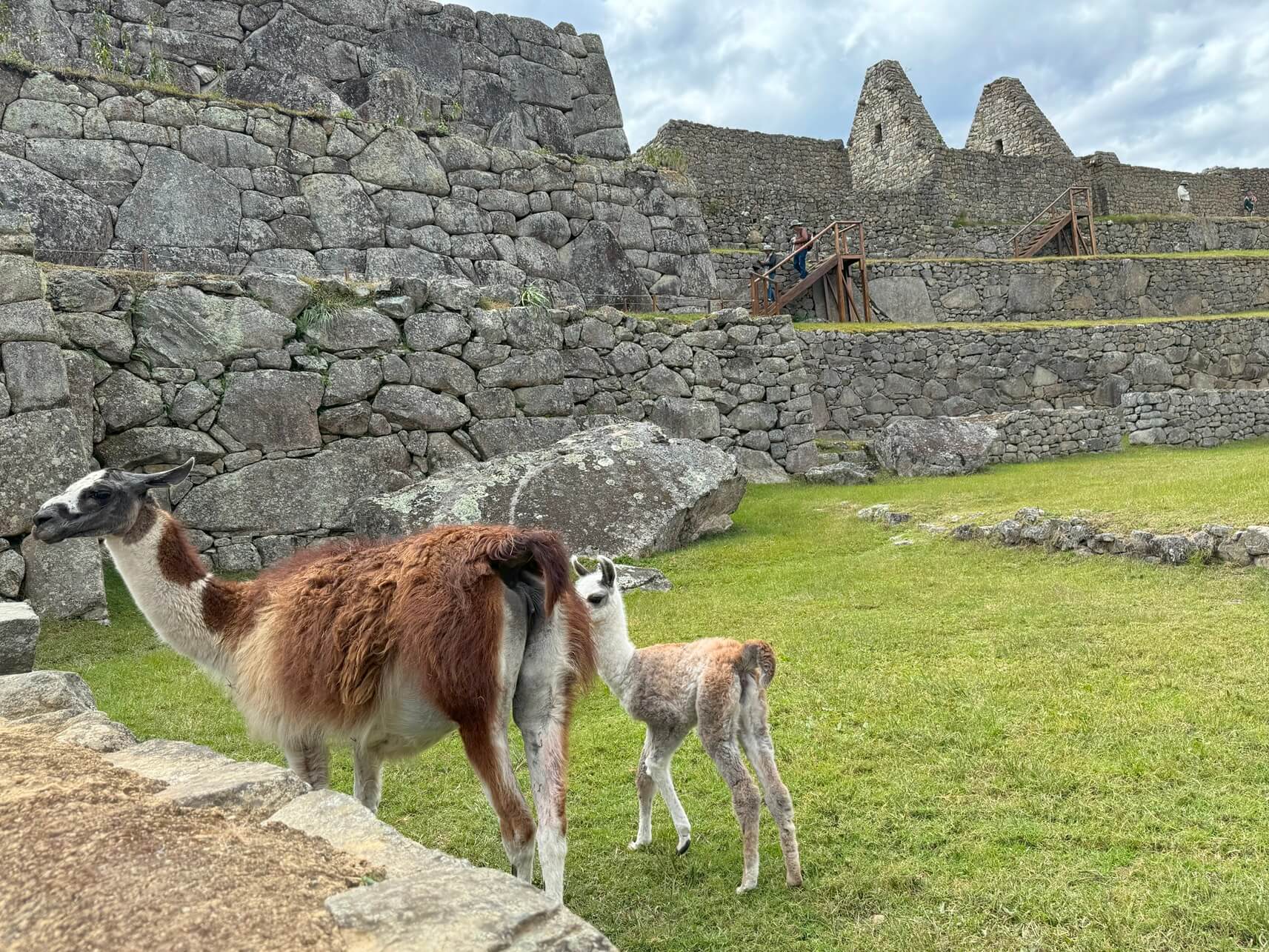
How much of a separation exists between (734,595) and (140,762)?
15.9 feet

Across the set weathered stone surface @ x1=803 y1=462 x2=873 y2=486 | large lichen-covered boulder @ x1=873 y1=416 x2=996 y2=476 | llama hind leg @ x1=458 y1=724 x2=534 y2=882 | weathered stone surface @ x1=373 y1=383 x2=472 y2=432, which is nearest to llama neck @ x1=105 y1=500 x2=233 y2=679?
llama hind leg @ x1=458 y1=724 x2=534 y2=882

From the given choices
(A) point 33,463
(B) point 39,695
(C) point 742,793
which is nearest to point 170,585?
(B) point 39,695

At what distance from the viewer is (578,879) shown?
10.5 ft

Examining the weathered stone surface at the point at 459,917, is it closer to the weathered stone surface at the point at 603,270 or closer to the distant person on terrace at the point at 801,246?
the weathered stone surface at the point at 603,270

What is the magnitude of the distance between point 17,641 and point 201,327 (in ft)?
16.6

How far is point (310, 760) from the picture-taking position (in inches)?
123

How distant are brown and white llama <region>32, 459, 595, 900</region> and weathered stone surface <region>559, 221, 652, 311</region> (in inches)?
401

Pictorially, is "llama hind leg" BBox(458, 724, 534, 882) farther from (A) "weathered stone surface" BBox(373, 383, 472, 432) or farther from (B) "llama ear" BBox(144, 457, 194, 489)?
(A) "weathered stone surface" BBox(373, 383, 472, 432)

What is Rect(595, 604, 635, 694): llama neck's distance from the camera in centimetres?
345

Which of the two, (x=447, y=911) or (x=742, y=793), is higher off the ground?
(x=447, y=911)

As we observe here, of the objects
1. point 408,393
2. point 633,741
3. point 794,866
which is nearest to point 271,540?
A: point 408,393

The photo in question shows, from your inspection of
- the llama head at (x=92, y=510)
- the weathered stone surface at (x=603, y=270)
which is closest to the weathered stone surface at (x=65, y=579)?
the llama head at (x=92, y=510)

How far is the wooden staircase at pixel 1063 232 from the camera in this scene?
2530 cm

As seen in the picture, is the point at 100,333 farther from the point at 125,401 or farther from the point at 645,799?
the point at 645,799
